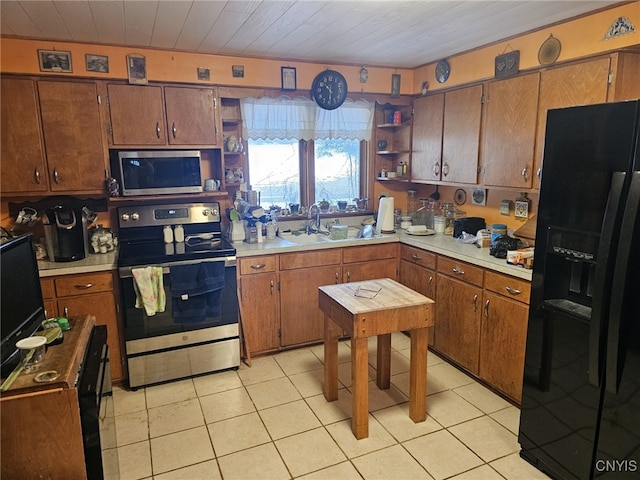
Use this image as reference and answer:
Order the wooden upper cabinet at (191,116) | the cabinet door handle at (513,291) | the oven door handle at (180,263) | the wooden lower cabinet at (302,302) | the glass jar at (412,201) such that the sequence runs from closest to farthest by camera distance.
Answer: the cabinet door handle at (513,291) < the oven door handle at (180,263) < the wooden upper cabinet at (191,116) < the wooden lower cabinet at (302,302) < the glass jar at (412,201)

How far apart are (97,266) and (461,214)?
9.67ft

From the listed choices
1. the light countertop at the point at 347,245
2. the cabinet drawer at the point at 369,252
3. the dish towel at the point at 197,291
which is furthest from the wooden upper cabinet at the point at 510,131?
the dish towel at the point at 197,291

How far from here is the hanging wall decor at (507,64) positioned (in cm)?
291

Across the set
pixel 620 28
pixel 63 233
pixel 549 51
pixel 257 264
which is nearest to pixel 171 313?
pixel 257 264

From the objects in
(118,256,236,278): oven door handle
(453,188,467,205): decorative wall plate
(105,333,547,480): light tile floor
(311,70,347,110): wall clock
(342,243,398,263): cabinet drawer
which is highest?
(311,70,347,110): wall clock

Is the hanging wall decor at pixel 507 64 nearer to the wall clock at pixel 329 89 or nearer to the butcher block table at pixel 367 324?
the wall clock at pixel 329 89

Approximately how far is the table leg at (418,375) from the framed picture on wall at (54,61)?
2.89m

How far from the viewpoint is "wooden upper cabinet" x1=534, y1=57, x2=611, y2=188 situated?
240 cm

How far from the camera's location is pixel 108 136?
10.1 ft

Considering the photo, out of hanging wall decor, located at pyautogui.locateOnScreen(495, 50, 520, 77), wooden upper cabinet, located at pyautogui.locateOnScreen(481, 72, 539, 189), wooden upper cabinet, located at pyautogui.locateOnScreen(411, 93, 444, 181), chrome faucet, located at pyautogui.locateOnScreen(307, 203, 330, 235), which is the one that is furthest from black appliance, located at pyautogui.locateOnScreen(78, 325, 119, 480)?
hanging wall decor, located at pyautogui.locateOnScreen(495, 50, 520, 77)

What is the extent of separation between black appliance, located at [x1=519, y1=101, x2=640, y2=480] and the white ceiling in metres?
0.94

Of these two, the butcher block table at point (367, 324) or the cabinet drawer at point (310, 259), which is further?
the cabinet drawer at point (310, 259)

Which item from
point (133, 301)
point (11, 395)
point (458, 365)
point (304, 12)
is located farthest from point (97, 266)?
point (458, 365)

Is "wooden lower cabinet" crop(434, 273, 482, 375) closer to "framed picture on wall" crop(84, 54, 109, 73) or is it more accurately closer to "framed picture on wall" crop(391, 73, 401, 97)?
"framed picture on wall" crop(391, 73, 401, 97)
